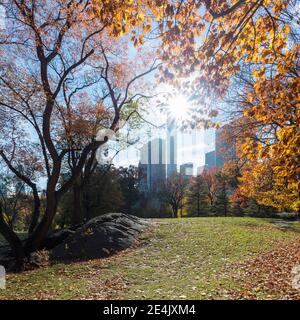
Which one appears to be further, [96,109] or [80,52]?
[96,109]

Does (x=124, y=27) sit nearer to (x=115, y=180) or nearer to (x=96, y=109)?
(x=96, y=109)

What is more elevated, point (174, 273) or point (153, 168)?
point (153, 168)

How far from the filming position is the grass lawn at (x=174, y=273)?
6504 mm

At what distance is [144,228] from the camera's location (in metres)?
15.3

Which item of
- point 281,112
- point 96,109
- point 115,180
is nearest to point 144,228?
point 96,109

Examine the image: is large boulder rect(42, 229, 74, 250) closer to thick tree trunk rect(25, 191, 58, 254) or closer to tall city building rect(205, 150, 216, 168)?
thick tree trunk rect(25, 191, 58, 254)

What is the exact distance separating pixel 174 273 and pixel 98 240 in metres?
5.09

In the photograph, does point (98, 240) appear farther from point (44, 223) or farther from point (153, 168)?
point (153, 168)

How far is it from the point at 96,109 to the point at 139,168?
94.5ft

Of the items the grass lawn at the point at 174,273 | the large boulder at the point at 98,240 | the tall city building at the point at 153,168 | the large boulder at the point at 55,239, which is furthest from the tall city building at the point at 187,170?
the large boulder at the point at 55,239

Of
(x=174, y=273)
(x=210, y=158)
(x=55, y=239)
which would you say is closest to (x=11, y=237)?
(x=55, y=239)

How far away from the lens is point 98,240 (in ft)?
41.3
